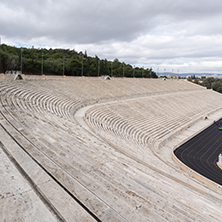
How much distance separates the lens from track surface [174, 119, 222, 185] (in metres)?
11.8

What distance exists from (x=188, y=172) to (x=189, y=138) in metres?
8.84

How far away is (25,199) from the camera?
3355 millimetres

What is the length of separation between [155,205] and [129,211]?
73cm

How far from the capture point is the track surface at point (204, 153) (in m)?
11.8

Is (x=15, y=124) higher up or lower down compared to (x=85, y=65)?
lower down

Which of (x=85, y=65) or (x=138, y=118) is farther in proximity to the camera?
(x=85, y=65)

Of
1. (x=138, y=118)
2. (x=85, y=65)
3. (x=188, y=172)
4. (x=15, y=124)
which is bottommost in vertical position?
(x=188, y=172)

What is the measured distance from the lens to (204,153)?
49.6 feet

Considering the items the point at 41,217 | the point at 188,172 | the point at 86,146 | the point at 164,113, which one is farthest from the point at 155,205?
the point at 164,113

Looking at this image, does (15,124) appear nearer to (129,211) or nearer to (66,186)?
(66,186)

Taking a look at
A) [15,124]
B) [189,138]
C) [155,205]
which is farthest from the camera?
[189,138]

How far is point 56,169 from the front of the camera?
4520 millimetres

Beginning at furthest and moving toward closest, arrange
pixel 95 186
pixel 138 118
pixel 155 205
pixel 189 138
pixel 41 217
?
pixel 138 118, pixel 189 138, pixel 95 186, pixel 155 205, pixel 41 217

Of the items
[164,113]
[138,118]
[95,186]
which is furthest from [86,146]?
[164,113]
